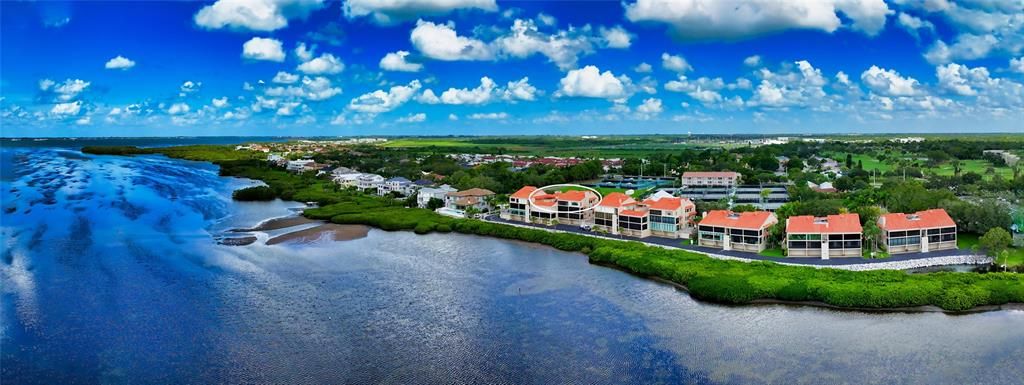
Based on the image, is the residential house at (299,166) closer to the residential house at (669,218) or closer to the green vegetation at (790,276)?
the green vegetation at (790,276)

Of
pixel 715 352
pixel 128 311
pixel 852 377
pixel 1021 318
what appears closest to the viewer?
pixel 852 377

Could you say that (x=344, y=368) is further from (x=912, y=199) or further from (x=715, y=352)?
(x=912, y=199)

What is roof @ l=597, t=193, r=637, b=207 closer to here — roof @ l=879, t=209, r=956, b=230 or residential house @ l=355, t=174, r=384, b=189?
roof @ l=879, t=209, r=956, b=230

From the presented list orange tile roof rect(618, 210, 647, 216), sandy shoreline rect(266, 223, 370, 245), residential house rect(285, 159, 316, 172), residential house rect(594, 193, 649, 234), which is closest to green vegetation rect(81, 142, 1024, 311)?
sandy shoreline rect(266, 223, 370, 245)

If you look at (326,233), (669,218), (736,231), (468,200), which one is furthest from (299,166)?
(736,231)

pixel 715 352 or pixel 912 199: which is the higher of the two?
pixel 912 199

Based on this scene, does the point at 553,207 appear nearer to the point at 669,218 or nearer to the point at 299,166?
the point at 669,218

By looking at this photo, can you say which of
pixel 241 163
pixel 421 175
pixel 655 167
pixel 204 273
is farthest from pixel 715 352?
pixel 241 163

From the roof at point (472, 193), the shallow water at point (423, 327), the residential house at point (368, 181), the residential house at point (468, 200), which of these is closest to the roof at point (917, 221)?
the shallow water at point (423, 327)
